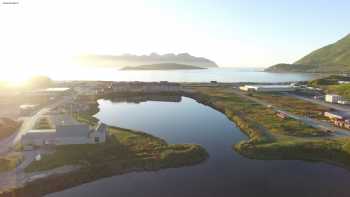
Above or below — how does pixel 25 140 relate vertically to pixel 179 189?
above

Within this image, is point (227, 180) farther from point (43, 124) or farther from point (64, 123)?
point (43, 124)

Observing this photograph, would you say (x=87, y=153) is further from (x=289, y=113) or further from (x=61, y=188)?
(x=289, y=113)

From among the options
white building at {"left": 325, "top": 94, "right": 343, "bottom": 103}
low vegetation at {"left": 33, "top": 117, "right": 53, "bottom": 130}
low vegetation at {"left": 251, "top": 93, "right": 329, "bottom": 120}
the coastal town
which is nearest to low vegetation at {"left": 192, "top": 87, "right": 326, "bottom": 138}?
the coastal town

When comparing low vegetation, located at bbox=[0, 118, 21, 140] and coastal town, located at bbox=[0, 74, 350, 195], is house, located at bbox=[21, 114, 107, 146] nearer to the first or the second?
coastal town, located at bbox=[0, 74, 350, 195]

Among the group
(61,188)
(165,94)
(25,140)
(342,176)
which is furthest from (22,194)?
(165,94)

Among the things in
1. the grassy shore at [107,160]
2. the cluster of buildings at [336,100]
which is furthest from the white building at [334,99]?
the grassy shore at [107,160]

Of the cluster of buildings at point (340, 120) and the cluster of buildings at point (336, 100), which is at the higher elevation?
the cluster of buildings at point (336, 100)

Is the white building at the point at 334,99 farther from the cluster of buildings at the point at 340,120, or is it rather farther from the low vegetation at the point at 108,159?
the low vegetation at the point at 108,159

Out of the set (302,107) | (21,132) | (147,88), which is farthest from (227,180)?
(147,88)
